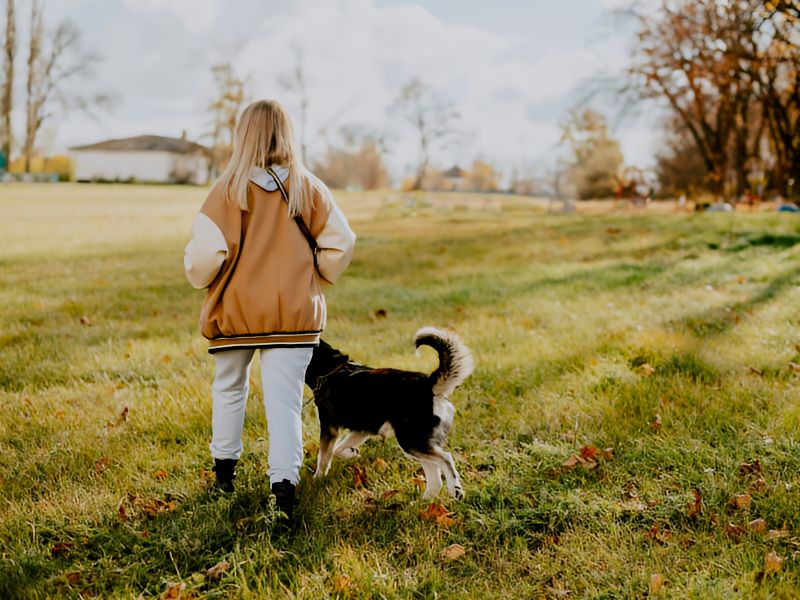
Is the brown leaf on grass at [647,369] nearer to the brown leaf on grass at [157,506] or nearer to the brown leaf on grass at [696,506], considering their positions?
the brown leaf on grass at [696,506]

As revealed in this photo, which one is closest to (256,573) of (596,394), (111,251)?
(596,394)

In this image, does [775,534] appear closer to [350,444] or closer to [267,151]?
[350,444]

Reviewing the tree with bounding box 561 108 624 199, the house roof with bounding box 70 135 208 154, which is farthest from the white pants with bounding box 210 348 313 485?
the house roof with bounding box 70 135 208 154

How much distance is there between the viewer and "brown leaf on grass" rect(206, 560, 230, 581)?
3076 millimetres

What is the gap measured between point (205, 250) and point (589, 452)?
102 inches

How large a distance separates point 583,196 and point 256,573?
148 feet

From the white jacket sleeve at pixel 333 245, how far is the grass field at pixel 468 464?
1.27m

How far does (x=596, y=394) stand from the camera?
5219 mm

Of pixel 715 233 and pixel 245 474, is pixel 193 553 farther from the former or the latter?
pixel 715 233

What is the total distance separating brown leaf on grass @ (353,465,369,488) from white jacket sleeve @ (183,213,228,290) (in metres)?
1.50

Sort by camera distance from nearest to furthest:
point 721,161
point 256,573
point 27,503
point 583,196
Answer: point 256,573 < point 27,503 < point 721,161 < point 583,196

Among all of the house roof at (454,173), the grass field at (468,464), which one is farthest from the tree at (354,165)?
the grass field at (468,464)

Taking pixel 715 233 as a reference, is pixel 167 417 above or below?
below

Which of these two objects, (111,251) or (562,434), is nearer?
(562,434)
